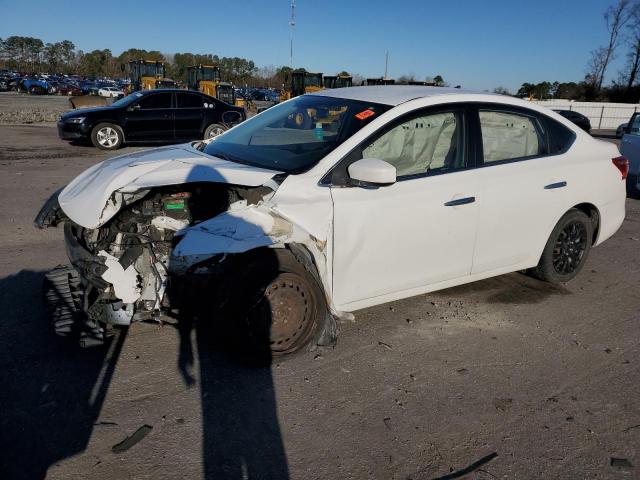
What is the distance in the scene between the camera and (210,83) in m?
26.6

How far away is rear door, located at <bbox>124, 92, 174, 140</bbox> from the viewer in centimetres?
1429

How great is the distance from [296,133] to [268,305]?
1665mm

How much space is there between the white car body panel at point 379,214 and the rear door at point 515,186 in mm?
12

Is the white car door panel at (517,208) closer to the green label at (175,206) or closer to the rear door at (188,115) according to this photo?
the green label at (175,206)

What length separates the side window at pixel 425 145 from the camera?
3723mm

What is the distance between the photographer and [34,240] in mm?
5672

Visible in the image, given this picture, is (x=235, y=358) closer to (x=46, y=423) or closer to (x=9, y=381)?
(x=46, y=423)

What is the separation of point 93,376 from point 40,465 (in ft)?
2.55

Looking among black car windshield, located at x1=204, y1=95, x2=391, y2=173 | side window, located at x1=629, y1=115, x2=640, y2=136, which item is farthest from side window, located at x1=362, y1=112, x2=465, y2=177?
side window, located at x1=629, y1=115, x2=640, y2=136

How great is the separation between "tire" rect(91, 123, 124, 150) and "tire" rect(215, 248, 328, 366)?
41.1 ft

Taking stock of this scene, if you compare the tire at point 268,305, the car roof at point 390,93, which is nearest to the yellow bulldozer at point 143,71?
the car roof at point 390,93

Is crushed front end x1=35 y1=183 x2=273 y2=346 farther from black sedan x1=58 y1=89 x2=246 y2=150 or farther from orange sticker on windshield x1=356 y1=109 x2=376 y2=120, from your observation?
black sedan x1=58 y1=89 x2=246 y2=150

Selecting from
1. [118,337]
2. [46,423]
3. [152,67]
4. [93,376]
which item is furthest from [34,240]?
[152,67]

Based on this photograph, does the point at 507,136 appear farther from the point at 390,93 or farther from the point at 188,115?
the point at 188,115
